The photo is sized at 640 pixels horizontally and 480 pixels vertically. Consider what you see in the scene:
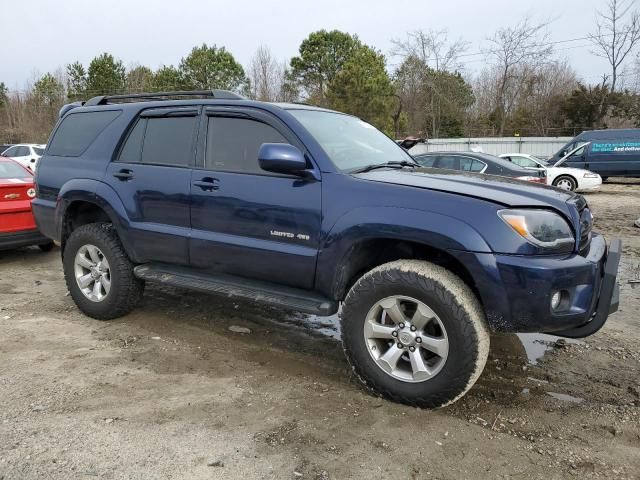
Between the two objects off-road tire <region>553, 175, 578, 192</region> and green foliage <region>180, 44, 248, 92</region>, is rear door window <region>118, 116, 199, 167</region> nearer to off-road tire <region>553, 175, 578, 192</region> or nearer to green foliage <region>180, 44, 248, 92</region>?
off-road tire <region>553, 175, 578, 192</region>

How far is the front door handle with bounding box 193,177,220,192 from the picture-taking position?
3.71 metres

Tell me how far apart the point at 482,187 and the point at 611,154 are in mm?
18716

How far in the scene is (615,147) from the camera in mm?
18875

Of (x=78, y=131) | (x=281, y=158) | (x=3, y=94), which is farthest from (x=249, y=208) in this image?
(x=3, y=94)

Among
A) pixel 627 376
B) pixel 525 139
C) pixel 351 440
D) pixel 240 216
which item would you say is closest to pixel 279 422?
pixel 351 440

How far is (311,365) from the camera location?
3.73 m

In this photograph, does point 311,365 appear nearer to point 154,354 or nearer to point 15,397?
point 154,354

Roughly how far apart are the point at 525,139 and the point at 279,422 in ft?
95.7

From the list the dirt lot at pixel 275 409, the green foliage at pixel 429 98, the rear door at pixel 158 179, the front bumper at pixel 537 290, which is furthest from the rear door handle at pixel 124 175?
the green foliage at pixel 429 98

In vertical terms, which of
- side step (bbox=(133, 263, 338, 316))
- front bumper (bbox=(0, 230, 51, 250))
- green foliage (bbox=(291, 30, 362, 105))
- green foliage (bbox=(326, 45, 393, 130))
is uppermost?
green foliage (bbox=(291, 30, 362, 105))

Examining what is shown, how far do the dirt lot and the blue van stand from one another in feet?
54.8

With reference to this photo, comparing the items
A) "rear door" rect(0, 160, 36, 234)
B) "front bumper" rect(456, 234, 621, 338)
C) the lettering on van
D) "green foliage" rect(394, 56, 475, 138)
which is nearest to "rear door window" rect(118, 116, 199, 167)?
"front bumper" rect(456, 234, 621, 338)

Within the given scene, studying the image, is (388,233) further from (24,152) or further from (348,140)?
(24,152)

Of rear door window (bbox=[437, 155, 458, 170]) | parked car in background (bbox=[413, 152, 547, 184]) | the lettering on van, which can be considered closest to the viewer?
parked car in background (bbox=[413, 152, 547, 184])
